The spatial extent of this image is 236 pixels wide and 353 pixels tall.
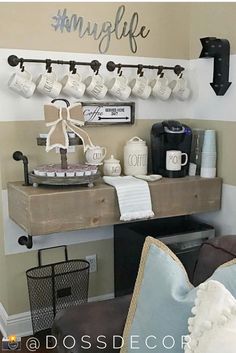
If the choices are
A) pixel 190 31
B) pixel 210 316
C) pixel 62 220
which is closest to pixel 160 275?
pixel 210 316

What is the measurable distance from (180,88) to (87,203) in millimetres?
967

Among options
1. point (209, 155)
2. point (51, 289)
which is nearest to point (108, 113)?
point (209, 155)

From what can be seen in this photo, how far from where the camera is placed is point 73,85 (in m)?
2.21

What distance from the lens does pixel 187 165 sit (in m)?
2.51

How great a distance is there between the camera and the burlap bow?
2.07 metres

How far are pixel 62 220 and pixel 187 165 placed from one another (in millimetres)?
880

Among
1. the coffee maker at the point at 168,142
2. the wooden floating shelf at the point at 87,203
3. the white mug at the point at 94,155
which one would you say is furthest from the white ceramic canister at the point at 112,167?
the coffee maker at the point at 168,142

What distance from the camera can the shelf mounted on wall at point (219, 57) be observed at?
7.45 feet

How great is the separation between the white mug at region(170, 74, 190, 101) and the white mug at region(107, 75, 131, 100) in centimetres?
32

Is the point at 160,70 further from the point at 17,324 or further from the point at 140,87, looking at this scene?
the point at 17,324

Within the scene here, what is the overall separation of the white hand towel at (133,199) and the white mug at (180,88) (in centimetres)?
67

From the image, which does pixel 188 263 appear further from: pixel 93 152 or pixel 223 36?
pixel 223 36

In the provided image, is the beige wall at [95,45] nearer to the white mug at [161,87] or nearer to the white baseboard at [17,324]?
the white baseboard at [17,324]

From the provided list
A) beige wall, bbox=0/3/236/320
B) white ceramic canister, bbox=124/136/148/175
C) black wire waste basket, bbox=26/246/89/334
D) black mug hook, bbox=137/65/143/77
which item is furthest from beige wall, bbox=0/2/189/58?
black wire waste basket, bbox=26/246/89/334
